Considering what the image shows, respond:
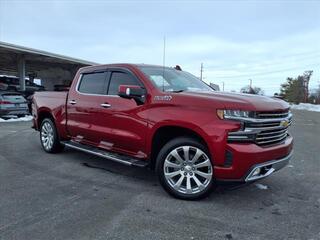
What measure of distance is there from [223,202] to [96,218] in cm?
172

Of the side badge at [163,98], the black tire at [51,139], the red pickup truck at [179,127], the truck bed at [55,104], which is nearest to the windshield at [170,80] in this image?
the red pickup truck at [179,127]

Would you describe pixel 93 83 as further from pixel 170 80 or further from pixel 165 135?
pixel 165 135

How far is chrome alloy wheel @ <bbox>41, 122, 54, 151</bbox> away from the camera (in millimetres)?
7598

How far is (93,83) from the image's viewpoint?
Answer: 6.41m

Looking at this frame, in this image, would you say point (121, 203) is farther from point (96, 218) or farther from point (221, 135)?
point (221, 135)

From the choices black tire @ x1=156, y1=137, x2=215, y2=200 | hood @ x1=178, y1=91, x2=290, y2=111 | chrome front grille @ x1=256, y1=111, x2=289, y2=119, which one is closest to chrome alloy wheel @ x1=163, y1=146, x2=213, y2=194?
black tire @ x1=156, y1=137, x2=215, y2=200

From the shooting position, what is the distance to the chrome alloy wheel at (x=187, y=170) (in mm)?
4586

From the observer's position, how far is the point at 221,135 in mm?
4289

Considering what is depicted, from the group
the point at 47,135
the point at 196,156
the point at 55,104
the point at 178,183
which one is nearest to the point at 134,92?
the point at 196,156

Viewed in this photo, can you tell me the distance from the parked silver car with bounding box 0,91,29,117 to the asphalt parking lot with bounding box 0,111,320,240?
10.1 meters

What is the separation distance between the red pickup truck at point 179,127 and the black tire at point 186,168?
13 millimetres

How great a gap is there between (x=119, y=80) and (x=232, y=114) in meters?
2.30

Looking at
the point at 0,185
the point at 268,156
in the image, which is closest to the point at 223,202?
the point at 268,156

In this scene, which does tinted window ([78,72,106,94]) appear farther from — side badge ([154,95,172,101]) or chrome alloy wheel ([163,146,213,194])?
chrome alloy wheel ([163,146,213,194])
